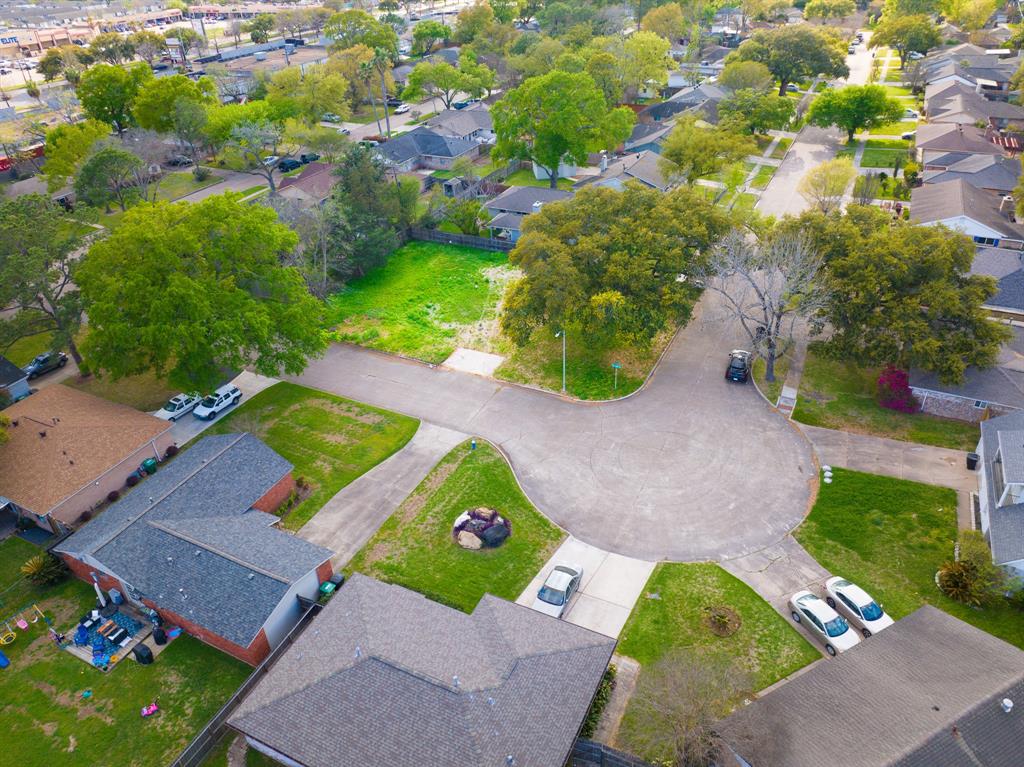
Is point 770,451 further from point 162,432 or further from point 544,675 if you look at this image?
point 162,432

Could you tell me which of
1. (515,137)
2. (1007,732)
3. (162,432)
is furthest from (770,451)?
(515,137)

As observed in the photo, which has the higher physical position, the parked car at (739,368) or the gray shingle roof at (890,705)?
the gray shingle roof at (890,705)

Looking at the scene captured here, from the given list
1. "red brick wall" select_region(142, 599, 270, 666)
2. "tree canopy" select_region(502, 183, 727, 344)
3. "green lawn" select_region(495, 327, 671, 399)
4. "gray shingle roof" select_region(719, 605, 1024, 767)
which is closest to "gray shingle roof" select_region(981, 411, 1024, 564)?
"gray shingle roof" select_region(719, 605, 1024, 767)

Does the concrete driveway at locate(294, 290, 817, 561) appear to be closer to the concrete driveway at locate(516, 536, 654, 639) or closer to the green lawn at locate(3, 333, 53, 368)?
the concrete driveway at locate(516, 536, 654, 639)

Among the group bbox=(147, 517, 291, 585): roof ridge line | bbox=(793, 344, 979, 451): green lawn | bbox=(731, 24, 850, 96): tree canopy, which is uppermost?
bbox=(731, 24, 850, 96): tree canopy

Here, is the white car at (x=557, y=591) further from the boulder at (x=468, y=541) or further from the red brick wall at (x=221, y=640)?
the red brick wall at (x=221, y=640)

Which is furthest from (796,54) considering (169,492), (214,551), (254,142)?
(214,551)

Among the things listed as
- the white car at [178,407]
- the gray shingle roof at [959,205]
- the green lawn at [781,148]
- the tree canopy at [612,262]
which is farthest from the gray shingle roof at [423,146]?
the gray shingle roof at [959,205]
